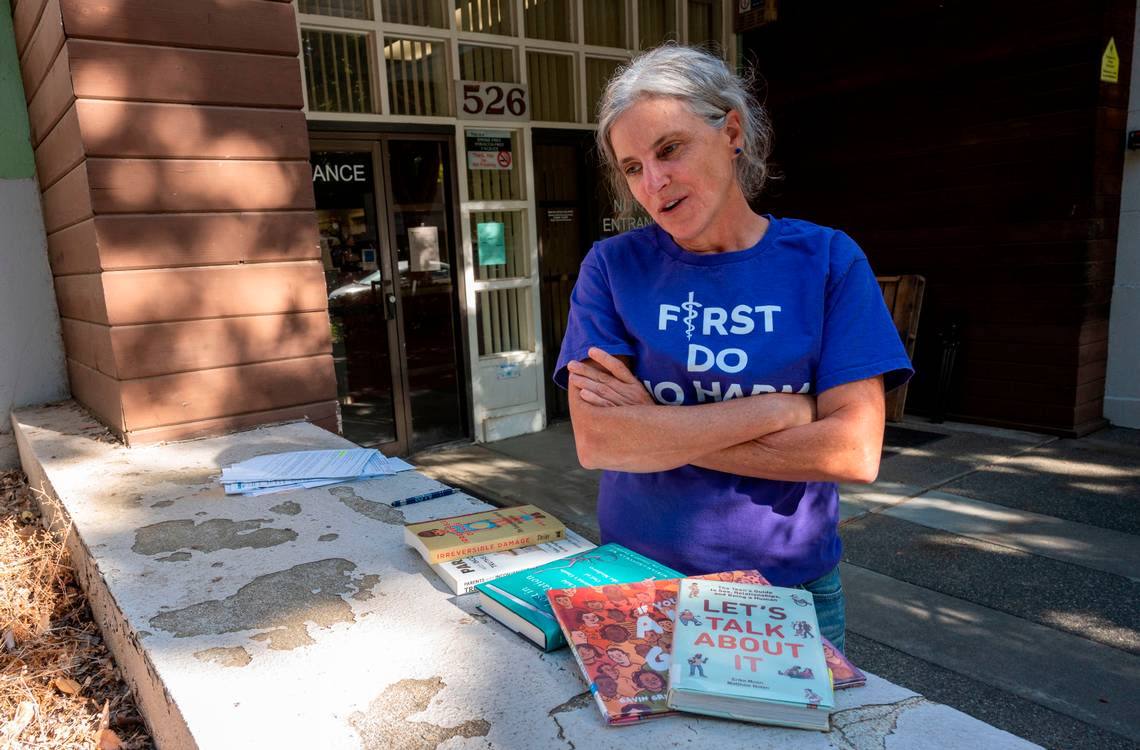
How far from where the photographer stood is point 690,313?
1563 millimetres

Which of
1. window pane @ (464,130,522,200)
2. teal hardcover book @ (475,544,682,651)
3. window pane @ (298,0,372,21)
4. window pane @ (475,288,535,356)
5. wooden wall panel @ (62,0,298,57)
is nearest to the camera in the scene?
teal hardcover book @ (475,544,682,651)

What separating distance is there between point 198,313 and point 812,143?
18.7ft

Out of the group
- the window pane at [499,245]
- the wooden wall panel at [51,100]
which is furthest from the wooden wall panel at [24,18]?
the window pane at [499,245]

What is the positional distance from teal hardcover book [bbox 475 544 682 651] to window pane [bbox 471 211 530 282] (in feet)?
15.8

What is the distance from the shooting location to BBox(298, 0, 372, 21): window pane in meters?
5.22

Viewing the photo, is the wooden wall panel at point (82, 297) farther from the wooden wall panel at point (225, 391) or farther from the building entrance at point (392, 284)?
the building entrance at point (392, 284)

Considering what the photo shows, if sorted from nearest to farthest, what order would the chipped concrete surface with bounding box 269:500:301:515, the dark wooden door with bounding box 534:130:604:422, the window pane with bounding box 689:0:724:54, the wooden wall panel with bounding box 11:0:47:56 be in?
the chipped concrete surface with bounding box 269:500:301:515 → the wooden wall panel with bounding box 11:0:47:56 → the dark wooden door with bounding box 534:130:604:422 → the window pane with bounding box 689:0:724:54

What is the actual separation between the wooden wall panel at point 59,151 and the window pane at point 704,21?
220 inches

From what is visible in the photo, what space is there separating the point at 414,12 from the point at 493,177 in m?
1.29

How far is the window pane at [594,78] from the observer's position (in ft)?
22.0

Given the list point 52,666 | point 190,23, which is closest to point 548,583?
point 52,666

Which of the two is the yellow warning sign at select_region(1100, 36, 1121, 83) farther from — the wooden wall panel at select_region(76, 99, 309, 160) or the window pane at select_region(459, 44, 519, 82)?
the wooden wall panel at select_region(76, 99, 309, 160)

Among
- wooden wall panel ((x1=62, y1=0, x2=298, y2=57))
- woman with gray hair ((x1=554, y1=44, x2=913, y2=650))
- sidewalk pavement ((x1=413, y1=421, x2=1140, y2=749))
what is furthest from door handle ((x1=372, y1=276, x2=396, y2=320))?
woman with gray hair ((x1=554, y1=44, x2=913, y2=650))

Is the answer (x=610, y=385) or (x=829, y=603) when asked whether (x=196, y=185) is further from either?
(x=829, y=603)
